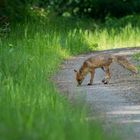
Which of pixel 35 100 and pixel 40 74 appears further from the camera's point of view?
pixel 40 74

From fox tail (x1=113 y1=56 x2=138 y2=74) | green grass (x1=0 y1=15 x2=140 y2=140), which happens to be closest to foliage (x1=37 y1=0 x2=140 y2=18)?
green grass (x1=0 y1=15 x2=140 y2=140)

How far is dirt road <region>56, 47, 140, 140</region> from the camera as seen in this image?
30.2ft

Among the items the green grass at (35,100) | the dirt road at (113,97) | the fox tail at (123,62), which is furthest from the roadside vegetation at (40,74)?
the fox tail at (123,62)

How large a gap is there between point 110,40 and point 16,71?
11.6m

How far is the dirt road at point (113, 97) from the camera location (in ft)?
30.2

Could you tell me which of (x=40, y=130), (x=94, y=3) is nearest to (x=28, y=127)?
(x=40, y=130)

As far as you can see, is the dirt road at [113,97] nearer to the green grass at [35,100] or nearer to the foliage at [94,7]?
the green grass at [35,100]

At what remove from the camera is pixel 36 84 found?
411 inches

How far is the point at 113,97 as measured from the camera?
1209 centimetres

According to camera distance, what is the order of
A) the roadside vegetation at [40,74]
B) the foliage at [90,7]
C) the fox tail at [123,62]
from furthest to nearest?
the foliage at [90,7]
the fox tail at [123,62]
the roadside vegetation at [40,74]

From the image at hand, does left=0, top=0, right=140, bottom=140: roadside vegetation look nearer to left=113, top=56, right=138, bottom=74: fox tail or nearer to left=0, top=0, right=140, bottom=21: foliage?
left=113, top=56, right=138, bottom=74: fox tail

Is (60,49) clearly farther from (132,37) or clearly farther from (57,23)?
(57,23)

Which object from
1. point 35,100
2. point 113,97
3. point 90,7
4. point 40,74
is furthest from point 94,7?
point 35,100

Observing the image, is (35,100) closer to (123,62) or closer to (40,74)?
(40,74)
